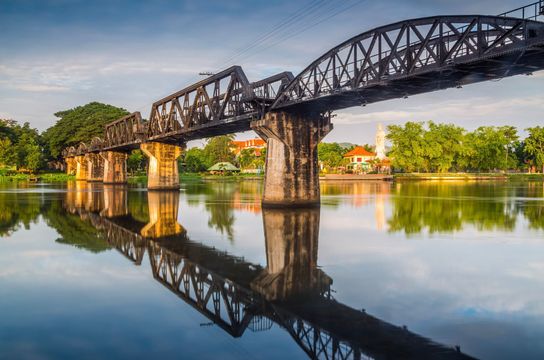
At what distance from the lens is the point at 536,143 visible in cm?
16400

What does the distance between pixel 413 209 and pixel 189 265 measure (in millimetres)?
30329

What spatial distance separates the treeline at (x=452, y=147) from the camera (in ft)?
481

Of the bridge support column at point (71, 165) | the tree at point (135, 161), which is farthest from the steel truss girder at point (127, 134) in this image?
the bridge support column at point (71, 165)

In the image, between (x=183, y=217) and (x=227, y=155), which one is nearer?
(x=183, y=217)

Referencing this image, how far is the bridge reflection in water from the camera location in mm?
10203

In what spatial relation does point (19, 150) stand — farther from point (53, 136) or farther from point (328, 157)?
point (328, 157)

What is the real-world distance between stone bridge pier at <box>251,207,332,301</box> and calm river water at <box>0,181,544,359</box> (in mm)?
74

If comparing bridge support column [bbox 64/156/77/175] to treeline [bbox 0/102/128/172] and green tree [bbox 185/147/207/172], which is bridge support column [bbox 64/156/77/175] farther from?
green tree [bbox 185/147/207/172]

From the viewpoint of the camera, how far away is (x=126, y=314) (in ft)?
40.7

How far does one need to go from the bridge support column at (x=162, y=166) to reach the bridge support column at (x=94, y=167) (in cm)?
5689

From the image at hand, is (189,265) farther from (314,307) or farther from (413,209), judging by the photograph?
(413,209)

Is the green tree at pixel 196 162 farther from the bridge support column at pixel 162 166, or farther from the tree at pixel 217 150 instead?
the bridge support column at pixel 162 166

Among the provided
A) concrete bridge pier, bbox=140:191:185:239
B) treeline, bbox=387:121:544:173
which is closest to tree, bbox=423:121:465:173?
treeline, bbox=387:121:544:173

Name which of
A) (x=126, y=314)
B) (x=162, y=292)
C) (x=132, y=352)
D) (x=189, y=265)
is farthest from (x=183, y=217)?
(x=132, y=352)
